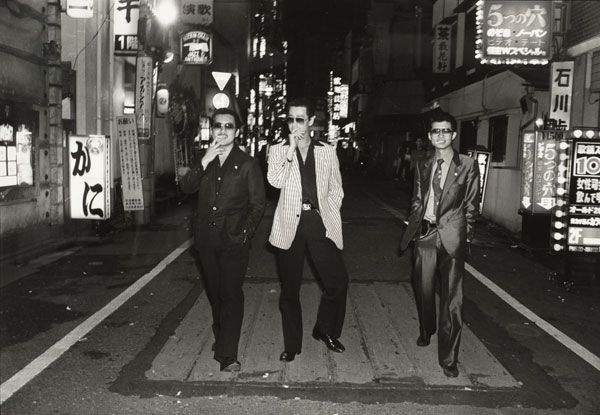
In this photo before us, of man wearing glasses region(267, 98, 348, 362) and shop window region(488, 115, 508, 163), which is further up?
shop window region(488, 115, 508, 163)

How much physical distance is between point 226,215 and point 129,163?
809 cm

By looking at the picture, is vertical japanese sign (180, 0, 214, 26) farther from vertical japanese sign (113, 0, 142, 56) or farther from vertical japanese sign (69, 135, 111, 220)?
vertical japanese sign (69, 135, 111, 220)

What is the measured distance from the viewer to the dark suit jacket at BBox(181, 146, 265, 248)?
4.70m

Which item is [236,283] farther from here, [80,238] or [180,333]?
[80,238]

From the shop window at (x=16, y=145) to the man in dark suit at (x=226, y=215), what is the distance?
6639 mm

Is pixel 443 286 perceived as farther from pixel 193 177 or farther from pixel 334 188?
pixel 193 177

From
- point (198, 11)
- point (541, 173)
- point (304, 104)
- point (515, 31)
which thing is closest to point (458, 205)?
point (304, 104)

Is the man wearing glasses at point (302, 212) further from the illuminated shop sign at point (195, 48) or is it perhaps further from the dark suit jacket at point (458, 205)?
the illuminated shop sign at point (195, 48)

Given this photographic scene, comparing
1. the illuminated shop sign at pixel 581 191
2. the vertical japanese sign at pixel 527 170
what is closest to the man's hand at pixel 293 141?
the illuminated shop sign at pixel 581 191

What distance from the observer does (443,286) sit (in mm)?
4965

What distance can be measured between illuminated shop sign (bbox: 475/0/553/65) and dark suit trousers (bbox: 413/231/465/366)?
918 cm

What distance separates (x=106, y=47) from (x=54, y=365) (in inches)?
418

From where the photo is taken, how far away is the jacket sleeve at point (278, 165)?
485 centimetres

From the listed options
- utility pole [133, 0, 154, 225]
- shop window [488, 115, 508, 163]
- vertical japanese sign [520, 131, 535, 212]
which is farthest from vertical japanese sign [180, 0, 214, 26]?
vertical japanese sign [520, 131, 535, 212]
